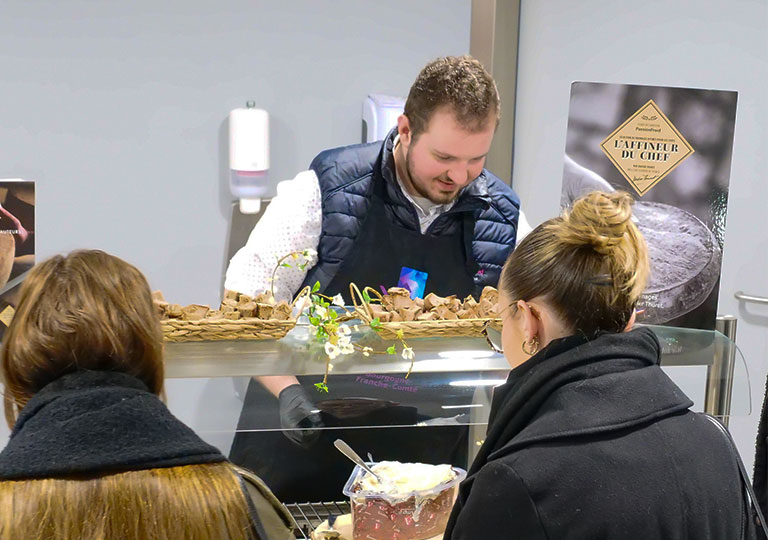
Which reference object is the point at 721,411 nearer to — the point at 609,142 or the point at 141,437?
the point at 609,142

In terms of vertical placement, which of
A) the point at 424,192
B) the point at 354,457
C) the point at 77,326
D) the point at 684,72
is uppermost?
the point at 684,72

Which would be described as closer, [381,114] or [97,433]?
[97,433]

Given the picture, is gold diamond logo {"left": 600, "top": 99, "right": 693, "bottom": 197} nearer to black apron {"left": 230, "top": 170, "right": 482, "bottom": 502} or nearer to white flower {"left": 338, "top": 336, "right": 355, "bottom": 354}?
black apron {"left": 230, "top": 170, "right": 482, "bottom": 502}

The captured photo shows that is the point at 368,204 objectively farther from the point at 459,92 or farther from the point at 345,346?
the point at 345,346

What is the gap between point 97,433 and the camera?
3.77 feet

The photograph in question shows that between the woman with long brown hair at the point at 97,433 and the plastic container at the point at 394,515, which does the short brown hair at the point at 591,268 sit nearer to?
the plastic container at the point at 394,515

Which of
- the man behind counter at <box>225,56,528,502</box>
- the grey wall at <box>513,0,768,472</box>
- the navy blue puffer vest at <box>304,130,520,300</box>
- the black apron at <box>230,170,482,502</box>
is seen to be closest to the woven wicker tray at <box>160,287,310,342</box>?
the black apron at <box>230,170,482,502</box>

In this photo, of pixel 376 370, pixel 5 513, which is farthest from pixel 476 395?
pixel 5 513

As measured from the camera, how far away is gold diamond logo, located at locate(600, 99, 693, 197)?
1952 millimetres

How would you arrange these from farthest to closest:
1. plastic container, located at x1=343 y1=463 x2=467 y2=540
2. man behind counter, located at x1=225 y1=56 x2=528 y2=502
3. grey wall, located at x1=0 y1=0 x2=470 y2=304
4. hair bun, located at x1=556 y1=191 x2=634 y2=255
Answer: grey wall, located at x1=0 y1=0 x2=470 y2=304, man behind counter, located at x1=225 y1=56 x2=528 y2=502, plastic container, located at x1=343 y1=463 x2=467 y2=540, hair bun, located at x1=556 y1=191 x2=634 y2=255

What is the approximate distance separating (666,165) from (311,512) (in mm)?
1130

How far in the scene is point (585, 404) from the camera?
1.33 meters

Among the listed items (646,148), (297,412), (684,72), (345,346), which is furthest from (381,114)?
(297,412)

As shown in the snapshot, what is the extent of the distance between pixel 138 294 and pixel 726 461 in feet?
3.17
